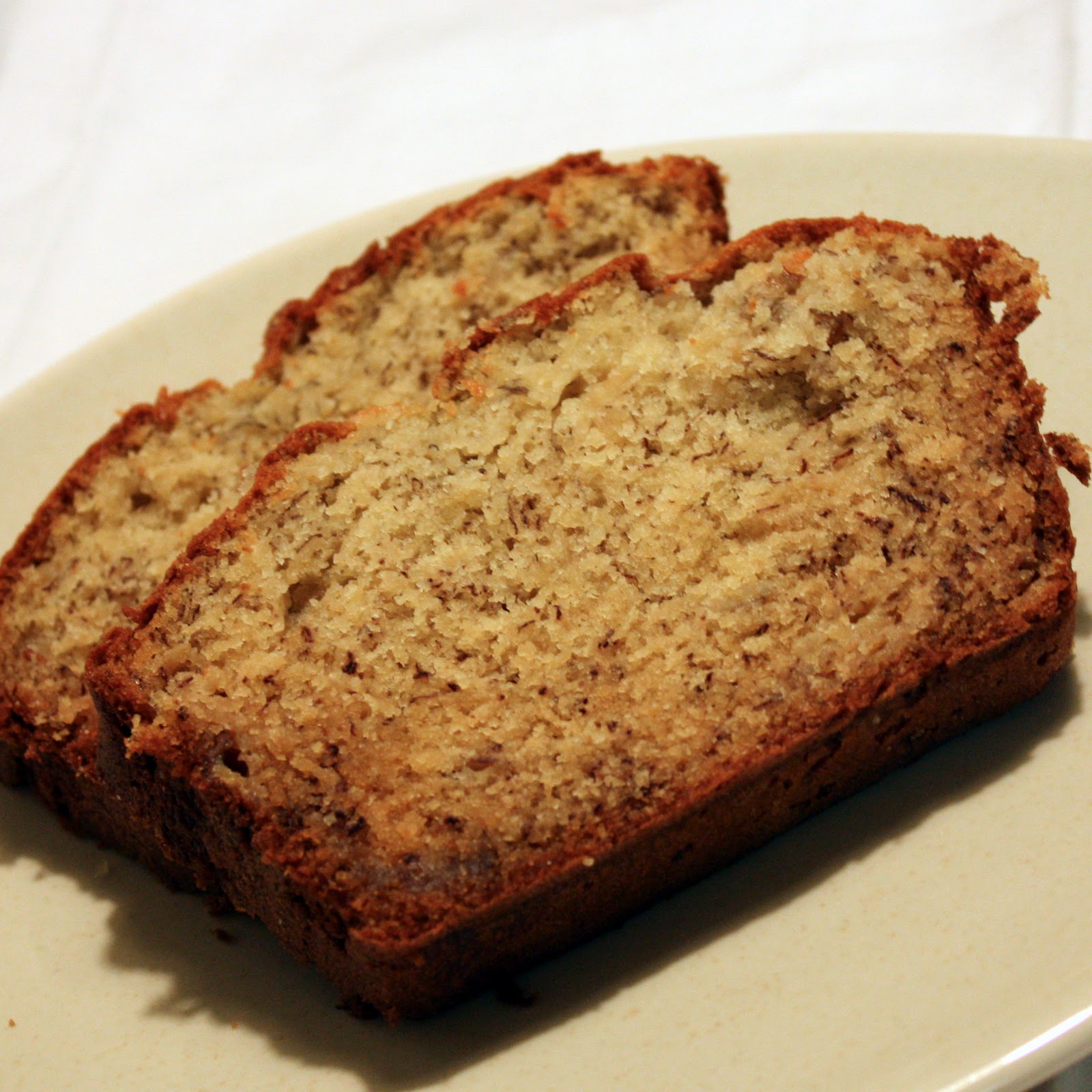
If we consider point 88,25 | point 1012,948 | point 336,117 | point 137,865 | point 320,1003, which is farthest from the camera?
point 88,25

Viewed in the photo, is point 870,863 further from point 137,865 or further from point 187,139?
point 187,139

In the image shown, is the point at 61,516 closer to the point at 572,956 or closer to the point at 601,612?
the point at 601,612

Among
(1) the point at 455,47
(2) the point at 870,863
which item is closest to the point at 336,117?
(1) the point at 455,47

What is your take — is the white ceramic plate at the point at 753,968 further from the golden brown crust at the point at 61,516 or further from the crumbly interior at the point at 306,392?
the crumbly interior at the point at 306,392

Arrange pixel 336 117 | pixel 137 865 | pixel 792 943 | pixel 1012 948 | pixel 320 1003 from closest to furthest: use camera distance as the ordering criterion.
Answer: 1. pixel 1012 948
2. pixel 792 943
3. pixel 320 1003
4. pixel 137 865
5. pixel 336 117

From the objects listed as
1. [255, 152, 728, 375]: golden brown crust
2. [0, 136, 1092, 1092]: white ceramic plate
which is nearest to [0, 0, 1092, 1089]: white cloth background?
[255, 152, 728, 375]: golden brown crust
